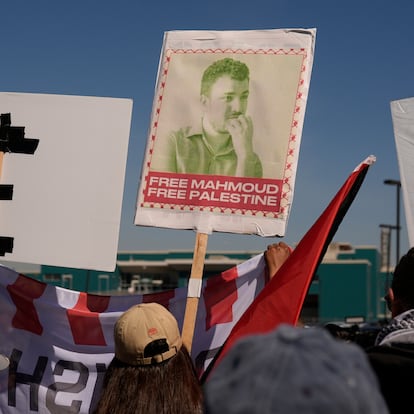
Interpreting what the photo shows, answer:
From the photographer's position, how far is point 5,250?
12.3 ft

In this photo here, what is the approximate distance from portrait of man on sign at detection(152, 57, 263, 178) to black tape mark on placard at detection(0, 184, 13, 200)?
0.84 m

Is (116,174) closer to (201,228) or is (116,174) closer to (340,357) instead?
(201,228)

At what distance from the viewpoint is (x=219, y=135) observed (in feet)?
11.5

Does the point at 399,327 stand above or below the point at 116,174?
below

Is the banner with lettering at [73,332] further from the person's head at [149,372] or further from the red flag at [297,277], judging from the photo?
the person's head at [149,372]

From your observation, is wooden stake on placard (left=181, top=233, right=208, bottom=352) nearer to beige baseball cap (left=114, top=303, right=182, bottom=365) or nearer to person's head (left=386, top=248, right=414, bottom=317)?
beige baseball cap (left=114, top=303, right=182, bottom=365)

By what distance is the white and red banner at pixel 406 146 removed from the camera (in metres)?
3.44

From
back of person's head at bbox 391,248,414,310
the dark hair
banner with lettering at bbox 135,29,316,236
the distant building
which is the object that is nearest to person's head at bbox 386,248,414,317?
back of person's head at bbox 391,248,414,310

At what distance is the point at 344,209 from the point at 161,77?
4.15 feet

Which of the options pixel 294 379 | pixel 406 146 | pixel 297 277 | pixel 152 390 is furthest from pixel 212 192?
pixel 294 379

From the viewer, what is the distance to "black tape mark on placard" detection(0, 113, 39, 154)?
381 centimetres

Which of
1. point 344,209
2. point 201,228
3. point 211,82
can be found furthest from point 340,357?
point 211,82

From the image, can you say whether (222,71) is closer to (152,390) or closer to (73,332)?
(73,332)

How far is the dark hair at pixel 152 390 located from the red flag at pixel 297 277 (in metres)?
0.72
